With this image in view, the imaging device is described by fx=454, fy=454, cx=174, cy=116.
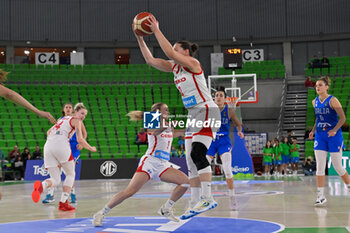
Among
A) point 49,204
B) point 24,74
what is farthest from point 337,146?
point 24,74

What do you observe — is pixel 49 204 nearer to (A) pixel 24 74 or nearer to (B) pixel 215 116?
(B) pixel 215 116

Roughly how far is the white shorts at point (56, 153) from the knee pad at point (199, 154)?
337 centimetres

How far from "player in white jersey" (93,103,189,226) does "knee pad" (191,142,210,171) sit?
57cm

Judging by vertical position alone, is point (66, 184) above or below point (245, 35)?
below

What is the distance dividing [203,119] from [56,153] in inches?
140

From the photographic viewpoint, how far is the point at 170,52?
5.00m

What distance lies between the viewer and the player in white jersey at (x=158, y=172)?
5680 mm

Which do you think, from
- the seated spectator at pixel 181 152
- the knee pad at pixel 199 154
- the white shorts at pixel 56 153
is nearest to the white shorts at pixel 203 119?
the knee pad at pixel 199 154

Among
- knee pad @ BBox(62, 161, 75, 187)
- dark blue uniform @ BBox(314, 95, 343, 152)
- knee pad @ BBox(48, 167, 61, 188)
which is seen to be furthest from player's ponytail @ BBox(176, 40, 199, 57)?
knee pad @ BBox(48, 167, 61, 188)

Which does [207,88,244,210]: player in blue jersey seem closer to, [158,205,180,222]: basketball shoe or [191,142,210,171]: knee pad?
[158,205,180,222]: basketball shoe

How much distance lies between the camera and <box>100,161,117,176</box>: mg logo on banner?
18.3 meters

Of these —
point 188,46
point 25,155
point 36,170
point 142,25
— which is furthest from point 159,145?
point 25,155

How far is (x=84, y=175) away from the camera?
1844 cm

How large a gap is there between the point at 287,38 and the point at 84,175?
1758 centimetres
